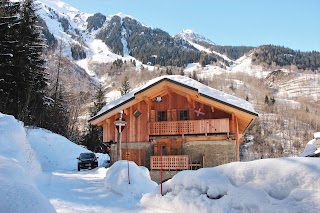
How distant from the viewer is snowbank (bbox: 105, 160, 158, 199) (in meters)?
10.3

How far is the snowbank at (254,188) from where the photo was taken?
4.75 m

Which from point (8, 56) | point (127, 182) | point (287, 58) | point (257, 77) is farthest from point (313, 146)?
point (287, 58)

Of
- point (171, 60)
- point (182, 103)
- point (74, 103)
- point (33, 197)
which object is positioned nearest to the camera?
point (33, 197)

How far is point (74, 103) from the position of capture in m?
51.5

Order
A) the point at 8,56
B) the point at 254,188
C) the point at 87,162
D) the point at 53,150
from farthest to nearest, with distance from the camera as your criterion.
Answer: the point at 53,150 → the point at 87,162 → the point at 8,56 → the point at 254,188

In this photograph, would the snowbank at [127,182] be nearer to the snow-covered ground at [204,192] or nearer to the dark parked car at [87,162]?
the snow-covered ground at [204,192]

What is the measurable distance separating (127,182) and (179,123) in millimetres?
10821

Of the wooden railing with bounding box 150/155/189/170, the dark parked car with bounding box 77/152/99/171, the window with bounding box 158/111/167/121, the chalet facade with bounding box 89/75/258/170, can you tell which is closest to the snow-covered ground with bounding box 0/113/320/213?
the wooden railing with bounding box 150/155/189/170

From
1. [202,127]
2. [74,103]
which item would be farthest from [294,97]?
[202,127]

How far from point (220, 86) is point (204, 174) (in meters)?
134

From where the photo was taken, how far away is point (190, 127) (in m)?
21.0

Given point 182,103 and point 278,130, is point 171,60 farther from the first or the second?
point 182,103

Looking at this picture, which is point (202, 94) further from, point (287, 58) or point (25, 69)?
point (287, 58)

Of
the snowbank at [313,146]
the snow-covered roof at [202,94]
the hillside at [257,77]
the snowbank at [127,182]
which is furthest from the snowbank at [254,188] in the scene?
the hillside at [257,77]
